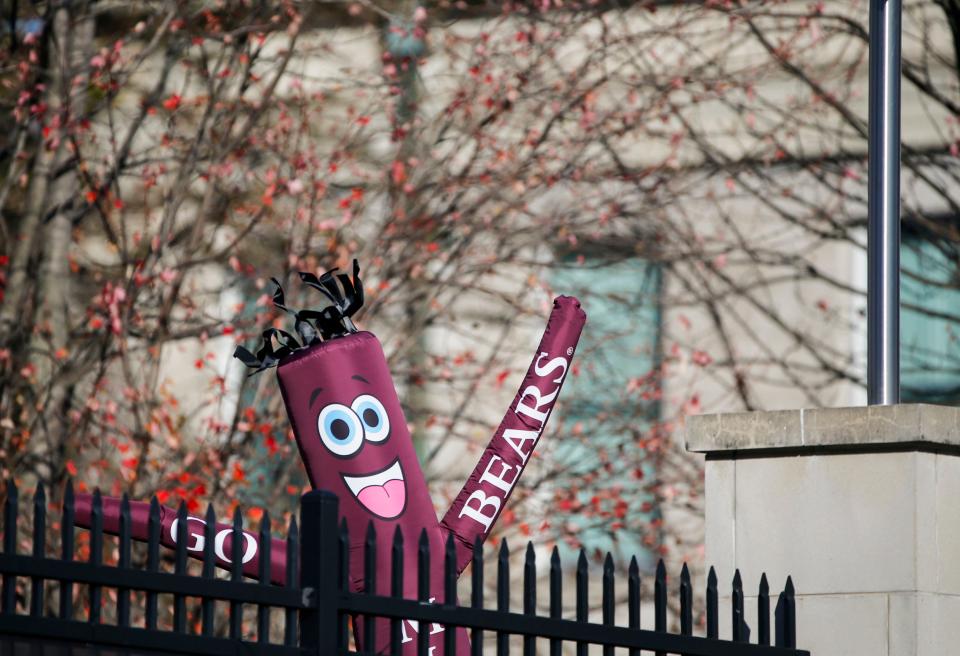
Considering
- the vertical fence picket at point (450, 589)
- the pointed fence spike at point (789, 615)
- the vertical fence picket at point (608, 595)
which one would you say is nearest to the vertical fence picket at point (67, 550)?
the vertical fence picket at point (450, 589)

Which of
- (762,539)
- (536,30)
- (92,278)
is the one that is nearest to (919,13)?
(536,30)

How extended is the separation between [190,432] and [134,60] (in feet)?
8.47

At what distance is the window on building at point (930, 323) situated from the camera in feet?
37.2

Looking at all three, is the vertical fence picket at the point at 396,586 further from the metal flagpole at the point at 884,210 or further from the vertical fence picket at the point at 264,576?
the metal flagpole at the point at 884,210

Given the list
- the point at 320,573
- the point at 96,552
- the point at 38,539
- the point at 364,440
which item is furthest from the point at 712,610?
the point at 38,539

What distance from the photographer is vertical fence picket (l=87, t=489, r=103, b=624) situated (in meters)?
3.86

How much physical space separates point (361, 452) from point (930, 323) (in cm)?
732

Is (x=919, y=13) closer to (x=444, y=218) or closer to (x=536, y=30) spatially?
(x=536, y=30)

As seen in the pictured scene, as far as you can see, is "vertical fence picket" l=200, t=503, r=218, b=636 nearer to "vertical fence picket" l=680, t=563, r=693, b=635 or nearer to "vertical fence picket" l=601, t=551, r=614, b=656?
"vertical fence picket" l=601, t=551, r=614, b=656

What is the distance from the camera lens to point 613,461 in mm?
11719

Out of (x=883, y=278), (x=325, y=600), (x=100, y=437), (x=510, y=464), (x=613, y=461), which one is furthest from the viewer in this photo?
(x=613, y=461)

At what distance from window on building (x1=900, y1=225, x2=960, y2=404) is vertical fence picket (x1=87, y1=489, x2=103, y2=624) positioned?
8119 millimetres

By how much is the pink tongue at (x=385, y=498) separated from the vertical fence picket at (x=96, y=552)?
120 cm

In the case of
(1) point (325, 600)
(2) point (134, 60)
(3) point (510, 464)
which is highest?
(2) point (134, 60)
